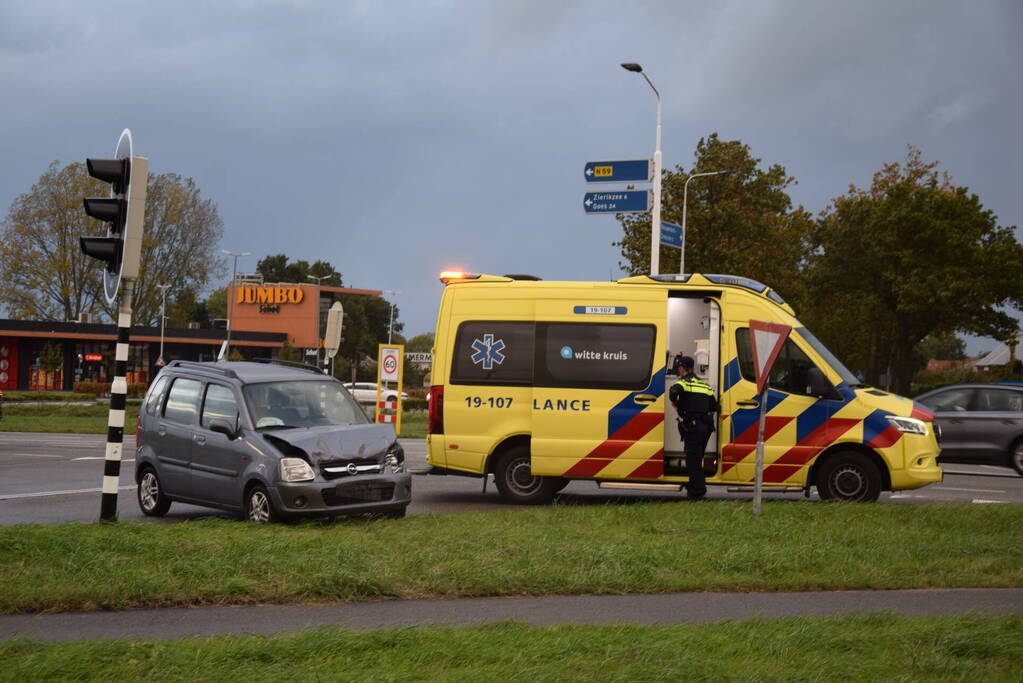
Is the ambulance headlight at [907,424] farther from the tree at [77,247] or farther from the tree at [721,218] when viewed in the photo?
the tree at [77,247]

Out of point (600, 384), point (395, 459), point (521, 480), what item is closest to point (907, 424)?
point (600, 384)

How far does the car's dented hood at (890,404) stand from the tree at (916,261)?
3399cm

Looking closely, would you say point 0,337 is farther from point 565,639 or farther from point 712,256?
point 565,639

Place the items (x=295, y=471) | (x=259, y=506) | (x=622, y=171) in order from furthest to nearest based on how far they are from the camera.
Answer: (x=622, y=171)
(x=259, y=506)
(x=295, y=471)

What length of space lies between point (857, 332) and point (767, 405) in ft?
172

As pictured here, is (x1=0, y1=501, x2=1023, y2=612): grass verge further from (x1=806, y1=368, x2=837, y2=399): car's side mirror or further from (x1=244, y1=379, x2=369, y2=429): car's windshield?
(x1=806, y1=368, x2=837, y2=399): car's side mirror

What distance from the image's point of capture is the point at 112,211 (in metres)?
10.3

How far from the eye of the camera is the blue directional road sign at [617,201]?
23438 mm

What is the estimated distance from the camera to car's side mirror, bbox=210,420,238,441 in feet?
38.8

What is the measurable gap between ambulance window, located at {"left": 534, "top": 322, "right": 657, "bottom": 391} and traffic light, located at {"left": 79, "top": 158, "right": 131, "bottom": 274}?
5.46 m

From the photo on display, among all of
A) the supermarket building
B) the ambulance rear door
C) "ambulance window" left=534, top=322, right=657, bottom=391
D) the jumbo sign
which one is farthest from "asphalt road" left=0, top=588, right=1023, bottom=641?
the jumbo sign

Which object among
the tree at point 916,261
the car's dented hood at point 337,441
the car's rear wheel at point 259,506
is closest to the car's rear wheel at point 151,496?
the car's rear wheel at point 259,506

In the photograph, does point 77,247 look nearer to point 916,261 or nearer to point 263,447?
point 916,261

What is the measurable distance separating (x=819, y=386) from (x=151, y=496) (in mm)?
7931
